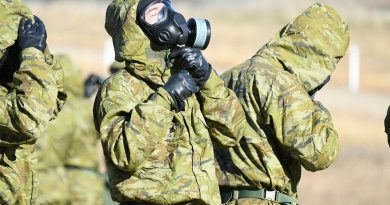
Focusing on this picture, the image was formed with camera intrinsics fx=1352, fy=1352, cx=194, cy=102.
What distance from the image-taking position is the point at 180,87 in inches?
285

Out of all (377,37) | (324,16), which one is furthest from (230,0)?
(324,16)

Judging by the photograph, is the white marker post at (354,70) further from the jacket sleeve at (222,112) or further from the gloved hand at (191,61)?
the gloved hand at (191,61)

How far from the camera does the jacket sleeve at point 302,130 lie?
8.20m

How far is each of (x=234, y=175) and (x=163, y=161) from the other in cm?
94

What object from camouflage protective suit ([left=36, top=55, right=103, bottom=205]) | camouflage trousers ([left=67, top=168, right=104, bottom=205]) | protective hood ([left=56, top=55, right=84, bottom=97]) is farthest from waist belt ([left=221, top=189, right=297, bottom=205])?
protective hood ([left=56, top=55, right=84, bottom=97])

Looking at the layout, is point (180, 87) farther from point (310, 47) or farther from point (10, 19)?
point (310, 47)

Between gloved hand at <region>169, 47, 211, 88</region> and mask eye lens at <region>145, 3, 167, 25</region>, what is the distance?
0.22 meters

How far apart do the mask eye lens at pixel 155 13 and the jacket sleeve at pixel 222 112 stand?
0.43 m

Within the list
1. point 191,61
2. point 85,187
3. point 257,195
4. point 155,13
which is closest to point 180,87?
point 191,61

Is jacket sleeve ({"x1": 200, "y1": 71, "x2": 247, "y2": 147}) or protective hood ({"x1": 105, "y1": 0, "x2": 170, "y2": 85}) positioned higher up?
protective hood ({"x1": 105, "y1": 0, "x2": 170, "y2": 85})

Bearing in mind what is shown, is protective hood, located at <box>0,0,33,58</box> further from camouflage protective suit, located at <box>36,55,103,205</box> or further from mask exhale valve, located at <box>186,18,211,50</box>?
camouflage protective suit, located at <box>36,55,103,205</box>

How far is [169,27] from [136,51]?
1.30 ft

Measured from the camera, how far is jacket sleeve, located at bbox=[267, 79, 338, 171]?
8195 millimetres

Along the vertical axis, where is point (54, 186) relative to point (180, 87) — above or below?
below
